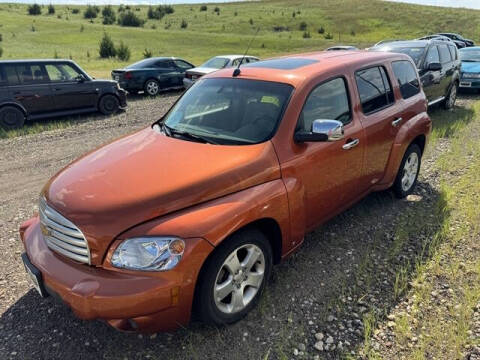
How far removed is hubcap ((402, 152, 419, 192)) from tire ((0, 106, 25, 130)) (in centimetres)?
873

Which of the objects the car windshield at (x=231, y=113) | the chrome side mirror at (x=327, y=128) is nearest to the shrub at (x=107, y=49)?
the car windshield at (x=231, y=113)

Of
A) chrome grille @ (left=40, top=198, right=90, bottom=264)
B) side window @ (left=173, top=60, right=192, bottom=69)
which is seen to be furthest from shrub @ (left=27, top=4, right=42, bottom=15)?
chrome grille @ (left=40, top=198, right=90, bottom=264)

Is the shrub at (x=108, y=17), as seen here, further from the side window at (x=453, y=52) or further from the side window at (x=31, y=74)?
the side window at (x=453, y=52)

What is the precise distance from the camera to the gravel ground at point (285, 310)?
2.84m

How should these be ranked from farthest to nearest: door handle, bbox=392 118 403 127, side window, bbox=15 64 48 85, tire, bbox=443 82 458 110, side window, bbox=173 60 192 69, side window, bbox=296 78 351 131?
side window, bbox=173 60 192 69 → tire, bbox=443 82 458 110 → side window, bbox=15 64 48 85 → door handle, bbox=392 118 403 127 → side window, bbox=296 78 351 131

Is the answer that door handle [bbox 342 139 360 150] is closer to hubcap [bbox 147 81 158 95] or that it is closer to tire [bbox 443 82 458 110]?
tire [bbox 443 82 458 110]

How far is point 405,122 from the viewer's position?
4.71 m

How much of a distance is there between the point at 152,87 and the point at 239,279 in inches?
496

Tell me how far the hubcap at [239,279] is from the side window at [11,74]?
8.96m

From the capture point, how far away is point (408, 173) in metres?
5.14

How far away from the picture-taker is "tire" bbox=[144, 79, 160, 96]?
47.1ft

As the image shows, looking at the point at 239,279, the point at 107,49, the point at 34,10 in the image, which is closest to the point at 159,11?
the point at 34,10

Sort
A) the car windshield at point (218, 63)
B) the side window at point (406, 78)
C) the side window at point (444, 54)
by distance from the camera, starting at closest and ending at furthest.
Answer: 1. the side window at point (406, 78)
2. the side window at point (444, 54)
3. the car windshield at point (218, 63)

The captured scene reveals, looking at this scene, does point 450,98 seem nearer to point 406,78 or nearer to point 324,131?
point 406,78
